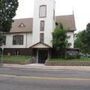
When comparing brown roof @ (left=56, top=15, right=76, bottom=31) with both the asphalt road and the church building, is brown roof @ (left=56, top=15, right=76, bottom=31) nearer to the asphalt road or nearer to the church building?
the church building

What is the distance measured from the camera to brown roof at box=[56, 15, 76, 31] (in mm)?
55844

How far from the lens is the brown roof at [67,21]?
55.8 metres

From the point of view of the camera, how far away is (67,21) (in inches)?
2311

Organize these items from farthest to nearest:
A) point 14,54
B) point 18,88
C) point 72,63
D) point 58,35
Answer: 1. point 14,54
2. point 58,35
3. point 72,63
4. point 18,88

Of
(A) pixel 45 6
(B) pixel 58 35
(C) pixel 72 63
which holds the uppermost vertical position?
(A) pixel 45 6

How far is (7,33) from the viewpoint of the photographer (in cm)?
5919

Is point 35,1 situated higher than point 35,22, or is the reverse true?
point 35,1

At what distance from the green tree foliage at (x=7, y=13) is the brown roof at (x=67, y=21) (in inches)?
404

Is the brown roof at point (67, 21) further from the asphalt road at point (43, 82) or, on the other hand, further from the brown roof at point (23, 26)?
the asphalt road at point (43, 82)

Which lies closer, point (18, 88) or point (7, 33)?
point (18, 88)

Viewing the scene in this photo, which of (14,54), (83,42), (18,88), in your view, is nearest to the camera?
(18,88)

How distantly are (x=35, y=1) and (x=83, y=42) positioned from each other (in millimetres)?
33173

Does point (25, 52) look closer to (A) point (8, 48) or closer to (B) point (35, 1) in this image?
(A) point (8, 48)

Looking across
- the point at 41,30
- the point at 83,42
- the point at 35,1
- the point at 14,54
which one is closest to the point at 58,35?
the point at 41,30
